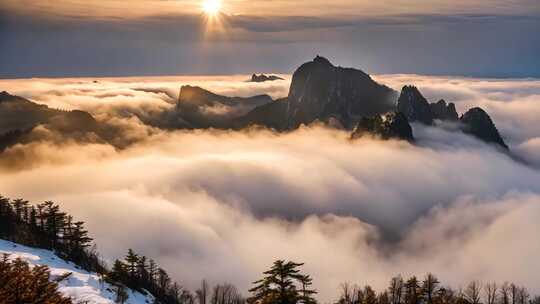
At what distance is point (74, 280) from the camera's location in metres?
102

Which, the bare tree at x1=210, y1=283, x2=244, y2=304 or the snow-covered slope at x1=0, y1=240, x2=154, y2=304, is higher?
the bare tree at x1=210, y1=283, x2=244, y2=304

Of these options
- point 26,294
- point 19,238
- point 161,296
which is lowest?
point 26,294

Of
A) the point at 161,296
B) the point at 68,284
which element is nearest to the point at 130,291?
the point at 68,284

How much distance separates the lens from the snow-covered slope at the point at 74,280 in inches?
3703

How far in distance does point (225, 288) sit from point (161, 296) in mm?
54716

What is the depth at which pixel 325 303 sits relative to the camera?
182m

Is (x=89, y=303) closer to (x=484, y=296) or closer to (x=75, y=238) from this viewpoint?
(x=75, y=238)

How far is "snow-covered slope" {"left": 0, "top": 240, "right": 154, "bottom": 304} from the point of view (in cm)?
9406

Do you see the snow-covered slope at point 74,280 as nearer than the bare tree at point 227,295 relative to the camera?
Yes

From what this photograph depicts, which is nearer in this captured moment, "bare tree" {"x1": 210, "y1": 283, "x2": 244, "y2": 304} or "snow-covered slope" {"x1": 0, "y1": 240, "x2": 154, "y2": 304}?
"snow-covered slope" {"x1": 0, "y1": 240, "x2": 154, "y2": 304}

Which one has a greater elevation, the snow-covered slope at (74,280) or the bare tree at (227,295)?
the bare tree at (227,295)

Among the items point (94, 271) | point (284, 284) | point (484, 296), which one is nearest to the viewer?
point (284, 284)

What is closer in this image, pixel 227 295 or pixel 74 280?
pixel 74 280

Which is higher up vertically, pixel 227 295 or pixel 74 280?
pixel 227 295
